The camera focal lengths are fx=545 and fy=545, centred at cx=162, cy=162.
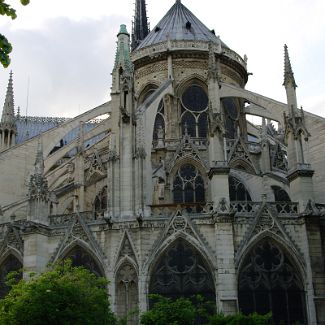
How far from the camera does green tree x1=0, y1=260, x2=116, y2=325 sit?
13250 mm

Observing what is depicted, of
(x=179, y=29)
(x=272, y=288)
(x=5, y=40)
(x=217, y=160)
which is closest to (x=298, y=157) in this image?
(x=217, y=160)

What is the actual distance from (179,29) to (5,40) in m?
27.8

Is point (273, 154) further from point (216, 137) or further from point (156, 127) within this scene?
point (216, 137)

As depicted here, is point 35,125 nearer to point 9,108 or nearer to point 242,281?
point 9,108

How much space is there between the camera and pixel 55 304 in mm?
13469

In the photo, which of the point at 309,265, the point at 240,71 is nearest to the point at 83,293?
the point at 309,265

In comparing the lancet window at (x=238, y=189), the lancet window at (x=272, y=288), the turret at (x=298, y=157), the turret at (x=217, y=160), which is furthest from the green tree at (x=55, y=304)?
the lancet window at (x=238, y=189)

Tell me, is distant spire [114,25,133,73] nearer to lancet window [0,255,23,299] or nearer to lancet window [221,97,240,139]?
lancet window [221,97,240,139]

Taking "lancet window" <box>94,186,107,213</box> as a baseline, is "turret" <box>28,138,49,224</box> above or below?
below

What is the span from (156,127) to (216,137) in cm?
856

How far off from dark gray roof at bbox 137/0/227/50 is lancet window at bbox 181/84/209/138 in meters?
3.01

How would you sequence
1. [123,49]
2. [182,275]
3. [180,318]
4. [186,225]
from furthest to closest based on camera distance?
[123,49] < [186,225] < [182,275] < [180,318]

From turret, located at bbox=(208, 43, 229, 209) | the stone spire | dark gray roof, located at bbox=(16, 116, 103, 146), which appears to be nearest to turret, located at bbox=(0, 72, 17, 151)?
dark gray roof, located at bbox=(16, 116, 103, 146)

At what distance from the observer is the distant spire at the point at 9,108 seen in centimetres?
3412
